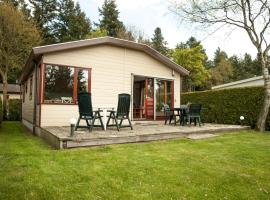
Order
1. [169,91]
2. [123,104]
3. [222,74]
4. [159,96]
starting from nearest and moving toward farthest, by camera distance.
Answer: [123,104] → [159,96] → [169,91] → [222,74]

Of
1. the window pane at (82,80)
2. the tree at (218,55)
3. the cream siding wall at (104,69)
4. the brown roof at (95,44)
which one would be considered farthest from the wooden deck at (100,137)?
the tree at (218,55)

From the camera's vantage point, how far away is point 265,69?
10.9 metres

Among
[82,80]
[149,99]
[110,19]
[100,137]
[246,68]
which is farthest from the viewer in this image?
[246,68]

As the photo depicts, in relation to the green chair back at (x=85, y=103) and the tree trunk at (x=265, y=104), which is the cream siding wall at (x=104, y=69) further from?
the tree trunk at (x=265, y=104)

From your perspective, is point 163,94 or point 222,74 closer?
point 163,94

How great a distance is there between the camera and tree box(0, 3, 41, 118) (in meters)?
21.1

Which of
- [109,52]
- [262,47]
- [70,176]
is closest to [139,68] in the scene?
[109,52]

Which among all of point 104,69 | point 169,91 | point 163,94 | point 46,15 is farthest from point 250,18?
point 46,15

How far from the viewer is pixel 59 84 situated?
32.4ft

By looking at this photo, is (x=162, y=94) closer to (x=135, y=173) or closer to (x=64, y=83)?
(x=64, y=83)

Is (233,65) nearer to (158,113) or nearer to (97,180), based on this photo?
(158,113)

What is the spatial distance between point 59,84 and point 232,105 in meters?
7.74

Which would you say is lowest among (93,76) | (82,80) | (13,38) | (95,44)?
(82,80)

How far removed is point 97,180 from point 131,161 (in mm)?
1243
